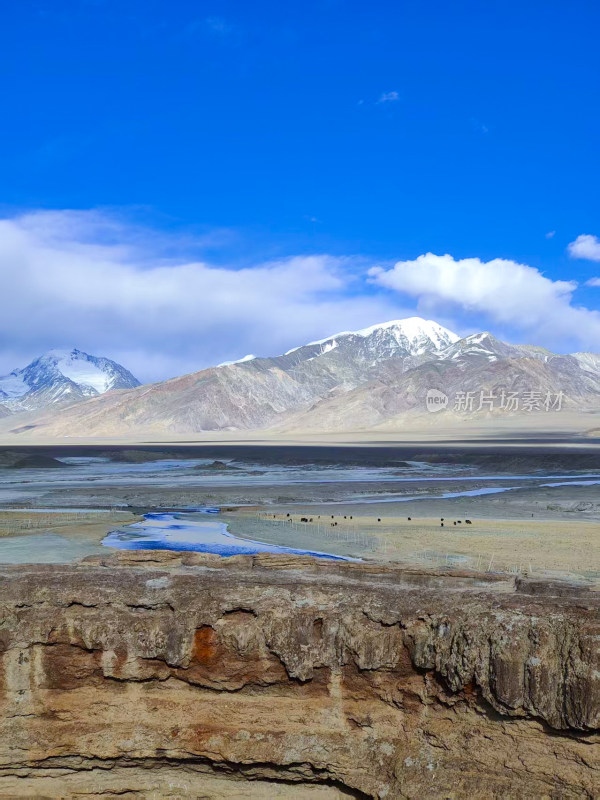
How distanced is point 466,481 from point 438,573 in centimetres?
4914

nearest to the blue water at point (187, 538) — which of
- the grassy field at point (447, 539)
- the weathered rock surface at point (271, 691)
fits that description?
the grassy field at point (447, 539)

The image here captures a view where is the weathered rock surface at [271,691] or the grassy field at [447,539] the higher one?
the weathered rock surface at [271,691]

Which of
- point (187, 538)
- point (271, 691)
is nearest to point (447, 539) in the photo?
point (187, 538)

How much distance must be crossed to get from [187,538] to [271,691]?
20419 millimetres

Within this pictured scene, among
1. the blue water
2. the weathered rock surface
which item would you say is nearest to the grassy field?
the blue water

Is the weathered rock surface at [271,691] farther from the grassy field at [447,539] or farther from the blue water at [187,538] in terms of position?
the blue water at [187,538]

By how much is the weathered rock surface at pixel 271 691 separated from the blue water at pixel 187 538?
14145mm

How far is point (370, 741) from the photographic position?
761cm

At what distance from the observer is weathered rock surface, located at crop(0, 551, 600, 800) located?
7.36 m

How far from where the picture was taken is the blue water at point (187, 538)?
24.7 metres

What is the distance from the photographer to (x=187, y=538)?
27.7 meters

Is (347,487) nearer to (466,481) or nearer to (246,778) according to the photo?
(466,481)

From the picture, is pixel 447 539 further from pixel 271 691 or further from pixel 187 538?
pixel 271 691

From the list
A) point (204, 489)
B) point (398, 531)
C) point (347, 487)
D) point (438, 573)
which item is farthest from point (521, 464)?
point (438, 573)
